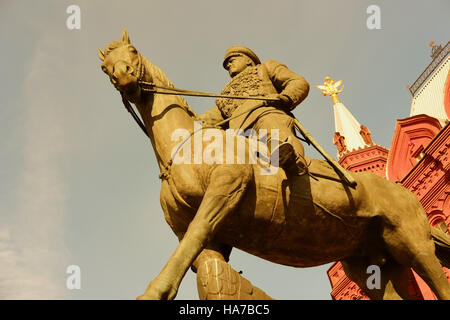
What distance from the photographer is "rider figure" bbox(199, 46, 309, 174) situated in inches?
239

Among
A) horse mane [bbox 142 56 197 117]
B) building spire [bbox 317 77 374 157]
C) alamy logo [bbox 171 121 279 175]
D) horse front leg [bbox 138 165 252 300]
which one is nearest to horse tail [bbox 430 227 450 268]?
alamy logo [bbox 171 121 279 175]

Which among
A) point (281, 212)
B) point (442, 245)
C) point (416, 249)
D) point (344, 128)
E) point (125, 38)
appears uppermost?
point (344, 128)

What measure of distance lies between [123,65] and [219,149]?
1.44m

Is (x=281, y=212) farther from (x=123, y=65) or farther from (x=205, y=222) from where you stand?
(x=123, y=65)

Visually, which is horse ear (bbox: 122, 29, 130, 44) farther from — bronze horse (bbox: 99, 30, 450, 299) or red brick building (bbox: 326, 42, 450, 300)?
red brick building (bbox: 326, 42, 450, 300)

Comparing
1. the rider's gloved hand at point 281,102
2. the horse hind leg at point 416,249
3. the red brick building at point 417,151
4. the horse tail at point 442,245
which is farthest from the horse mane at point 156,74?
the red brick building at point 417,151

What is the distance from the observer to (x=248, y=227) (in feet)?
17.5

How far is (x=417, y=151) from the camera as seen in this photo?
2814 cm

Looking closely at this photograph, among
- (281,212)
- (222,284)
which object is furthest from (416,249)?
(222,284)
